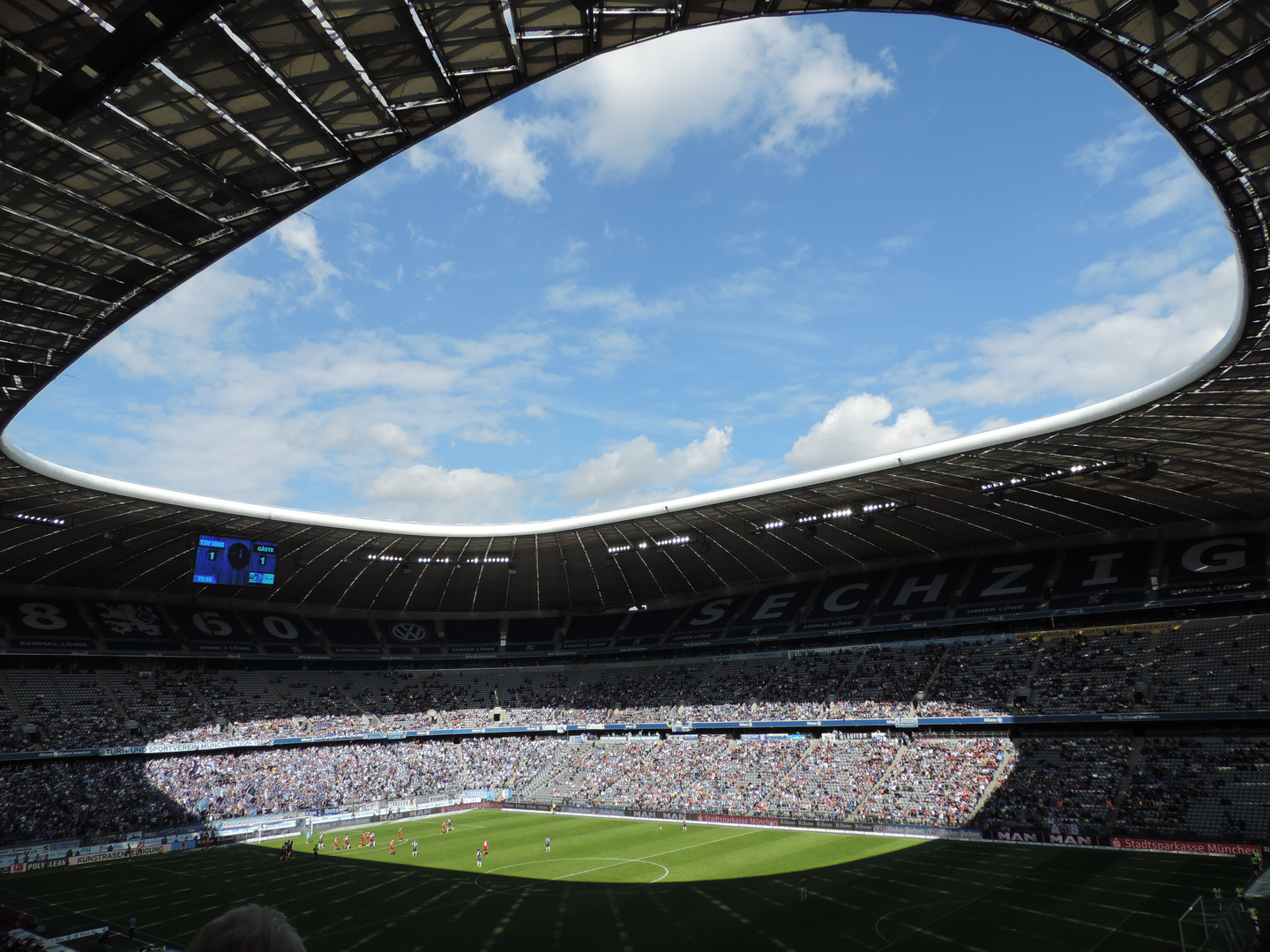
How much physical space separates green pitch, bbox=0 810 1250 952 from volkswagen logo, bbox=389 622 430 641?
3066 cm

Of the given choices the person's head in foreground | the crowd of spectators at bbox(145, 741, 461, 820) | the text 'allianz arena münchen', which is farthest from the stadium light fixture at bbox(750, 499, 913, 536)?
the person's head in foreground

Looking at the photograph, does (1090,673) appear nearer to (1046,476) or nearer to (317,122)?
(1046,476)

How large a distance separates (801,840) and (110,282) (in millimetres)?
37382

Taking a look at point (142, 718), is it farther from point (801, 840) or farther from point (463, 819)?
point (801, 840)

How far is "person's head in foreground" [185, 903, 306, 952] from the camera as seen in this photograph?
2.17 metres

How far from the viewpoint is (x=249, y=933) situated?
7.28 ft

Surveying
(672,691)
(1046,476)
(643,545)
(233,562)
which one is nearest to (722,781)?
(672,691)

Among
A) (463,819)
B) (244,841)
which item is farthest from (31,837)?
(463,819)

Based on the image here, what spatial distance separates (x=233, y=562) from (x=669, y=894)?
88.1ft

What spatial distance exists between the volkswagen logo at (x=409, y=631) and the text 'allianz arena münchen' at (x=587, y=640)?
22 cm

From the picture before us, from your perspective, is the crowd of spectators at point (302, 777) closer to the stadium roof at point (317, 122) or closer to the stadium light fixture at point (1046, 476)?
the stadium roof at point (317, 122)

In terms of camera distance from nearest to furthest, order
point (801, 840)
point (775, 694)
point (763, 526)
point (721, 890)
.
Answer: point (721, 890) < point (801, 840) < point (763, 526) < point (775, 694)

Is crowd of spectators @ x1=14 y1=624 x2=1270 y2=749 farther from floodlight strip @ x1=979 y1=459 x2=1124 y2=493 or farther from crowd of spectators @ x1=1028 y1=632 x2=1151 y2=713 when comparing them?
floodlight strip @ x1=979 y1=459 x2=1124 y2=493

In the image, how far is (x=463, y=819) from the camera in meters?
51.9
